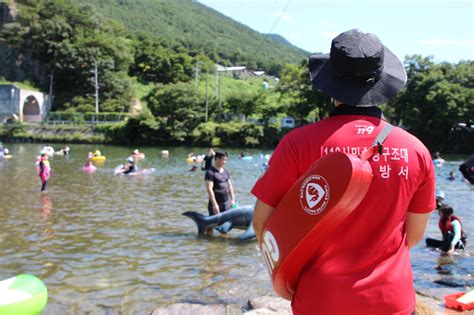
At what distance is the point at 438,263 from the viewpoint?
28.8 feet

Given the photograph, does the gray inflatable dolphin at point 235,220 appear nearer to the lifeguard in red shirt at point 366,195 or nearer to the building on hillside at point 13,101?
the lifeguard in red shirt at point 366,195

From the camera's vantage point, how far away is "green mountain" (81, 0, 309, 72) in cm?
14212

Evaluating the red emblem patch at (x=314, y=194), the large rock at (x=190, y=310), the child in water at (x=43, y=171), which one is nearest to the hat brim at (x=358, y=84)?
the red emblem patch at (x=314, y=194)

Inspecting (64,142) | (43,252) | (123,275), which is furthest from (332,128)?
(64,142)

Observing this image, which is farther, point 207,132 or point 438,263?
point 207,132

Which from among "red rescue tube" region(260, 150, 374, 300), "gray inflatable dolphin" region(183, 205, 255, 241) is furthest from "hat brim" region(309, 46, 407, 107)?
"gray inflatable dolphin" region(183, 205, 255, 241)

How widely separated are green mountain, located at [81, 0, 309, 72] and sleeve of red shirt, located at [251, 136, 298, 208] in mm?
136659

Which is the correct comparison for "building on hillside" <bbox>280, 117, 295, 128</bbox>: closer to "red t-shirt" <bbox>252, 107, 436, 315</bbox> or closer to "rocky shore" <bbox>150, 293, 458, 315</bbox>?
"rocky shore" <bbox>150, 293, 458, 315</bbox>

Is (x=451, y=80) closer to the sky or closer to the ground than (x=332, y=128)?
closer to the sky

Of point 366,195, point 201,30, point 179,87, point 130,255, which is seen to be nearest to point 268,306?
point 366,195

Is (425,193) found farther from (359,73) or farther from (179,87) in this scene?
(179,87)

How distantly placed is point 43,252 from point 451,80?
49.9 meters

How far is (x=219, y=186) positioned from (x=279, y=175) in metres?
7.81

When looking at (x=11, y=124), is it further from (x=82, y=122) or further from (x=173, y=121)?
(x=173, y=121)
